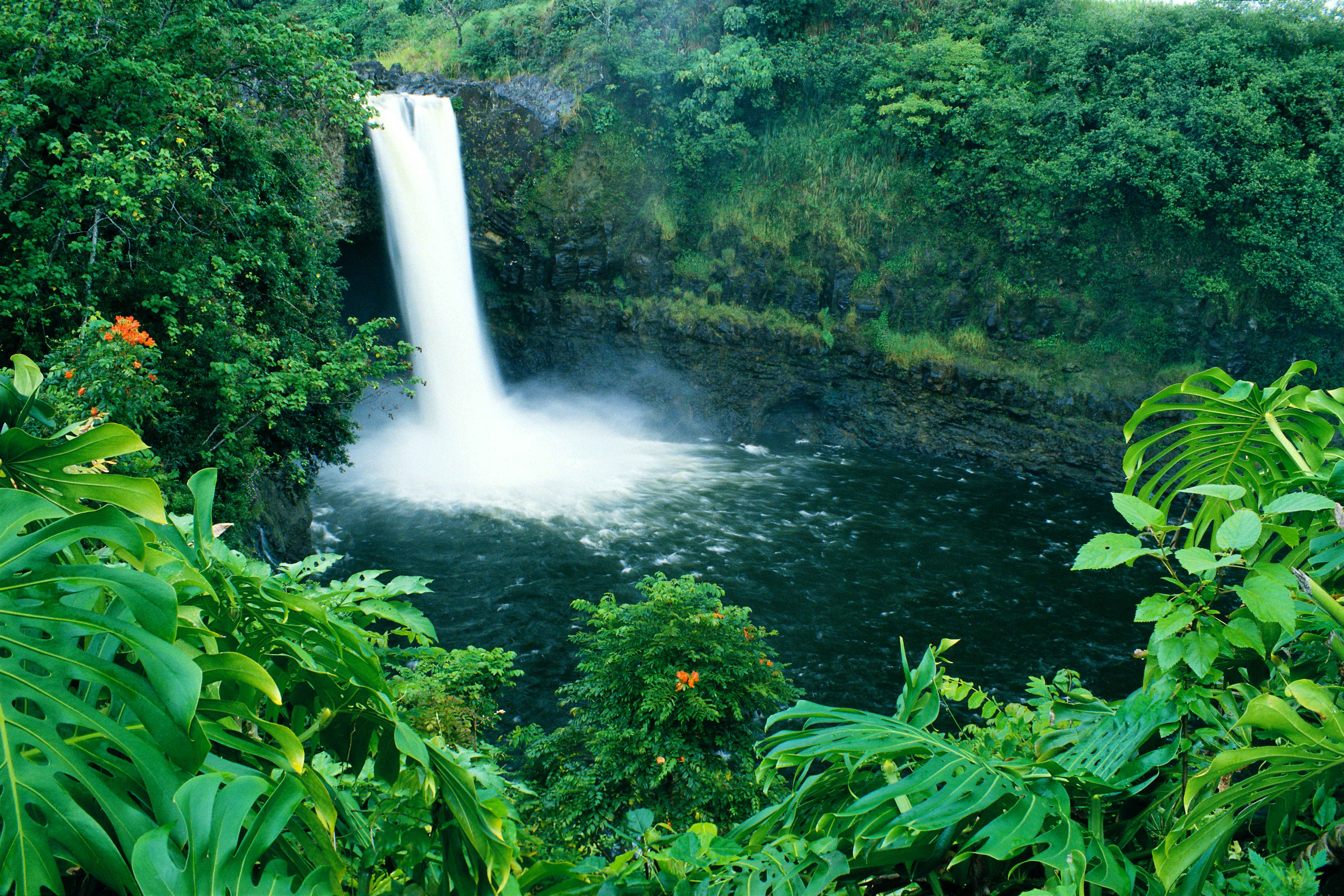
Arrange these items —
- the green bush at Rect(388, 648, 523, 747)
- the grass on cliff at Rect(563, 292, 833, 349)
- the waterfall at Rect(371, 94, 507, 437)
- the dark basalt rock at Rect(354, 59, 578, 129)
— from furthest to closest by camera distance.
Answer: the grass on cliff at Rect(563, 292, 833, 349) → the dark basalt rock at Rect(354, 59, 578, 129) → the waterfall at Rect(371, 94, 507, 437) → the green bush at Rect(388, 648, 523, 747)

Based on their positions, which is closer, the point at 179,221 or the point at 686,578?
the point at 686,578

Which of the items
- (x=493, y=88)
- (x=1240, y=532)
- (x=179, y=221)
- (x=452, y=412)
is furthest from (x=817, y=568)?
(x=493, y=88)

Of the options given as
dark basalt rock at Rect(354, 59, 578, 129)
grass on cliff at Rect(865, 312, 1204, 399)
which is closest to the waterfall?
dark basalt rock at Rect(354, 59, 578, 129)

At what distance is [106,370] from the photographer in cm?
534

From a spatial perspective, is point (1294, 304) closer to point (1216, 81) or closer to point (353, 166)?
point (1216, 81)

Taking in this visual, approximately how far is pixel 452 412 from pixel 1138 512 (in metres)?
15.7

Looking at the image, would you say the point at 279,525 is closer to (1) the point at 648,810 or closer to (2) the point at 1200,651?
(1) the point at 648,810

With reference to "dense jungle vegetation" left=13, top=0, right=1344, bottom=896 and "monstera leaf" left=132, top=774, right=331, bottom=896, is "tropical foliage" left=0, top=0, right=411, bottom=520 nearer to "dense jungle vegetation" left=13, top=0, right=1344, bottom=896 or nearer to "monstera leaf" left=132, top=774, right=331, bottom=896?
"dense jungle vegetation" left=13, top=0, right=1344, bottom=896

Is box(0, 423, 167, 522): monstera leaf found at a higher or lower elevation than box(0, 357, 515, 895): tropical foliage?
higher

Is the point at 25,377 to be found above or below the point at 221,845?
above

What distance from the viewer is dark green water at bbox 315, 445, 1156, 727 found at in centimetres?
800

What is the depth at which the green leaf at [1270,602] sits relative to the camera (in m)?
0.95

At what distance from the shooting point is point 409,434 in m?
15.6

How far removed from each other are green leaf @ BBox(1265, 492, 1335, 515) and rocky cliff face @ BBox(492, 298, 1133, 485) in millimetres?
14962
